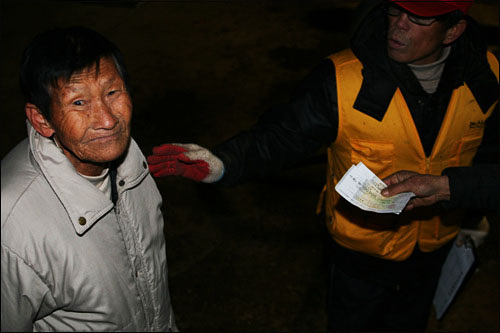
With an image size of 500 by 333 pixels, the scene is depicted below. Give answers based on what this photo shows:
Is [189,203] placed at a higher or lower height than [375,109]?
Result: lower

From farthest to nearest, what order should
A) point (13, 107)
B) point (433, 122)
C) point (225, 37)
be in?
point (225, 37), point (13, 107), point (433, 122)

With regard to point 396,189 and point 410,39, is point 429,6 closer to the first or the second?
point 410,39

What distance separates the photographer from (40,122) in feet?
5.09

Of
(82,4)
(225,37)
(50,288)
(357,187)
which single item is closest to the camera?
(50,288)

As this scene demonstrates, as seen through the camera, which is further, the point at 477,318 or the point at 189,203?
the point at 189,203

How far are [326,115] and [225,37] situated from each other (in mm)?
5014

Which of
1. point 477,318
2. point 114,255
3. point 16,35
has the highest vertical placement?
point 114,255

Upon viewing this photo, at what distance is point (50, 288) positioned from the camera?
152 cm

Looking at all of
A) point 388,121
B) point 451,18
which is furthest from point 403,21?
point 388,121

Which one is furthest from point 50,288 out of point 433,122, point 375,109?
point 433,122

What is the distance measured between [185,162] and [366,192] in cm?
82

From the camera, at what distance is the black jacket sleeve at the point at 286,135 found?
92.1 inches

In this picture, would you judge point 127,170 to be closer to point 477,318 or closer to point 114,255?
point 114,255

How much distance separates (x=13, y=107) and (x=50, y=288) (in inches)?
187
